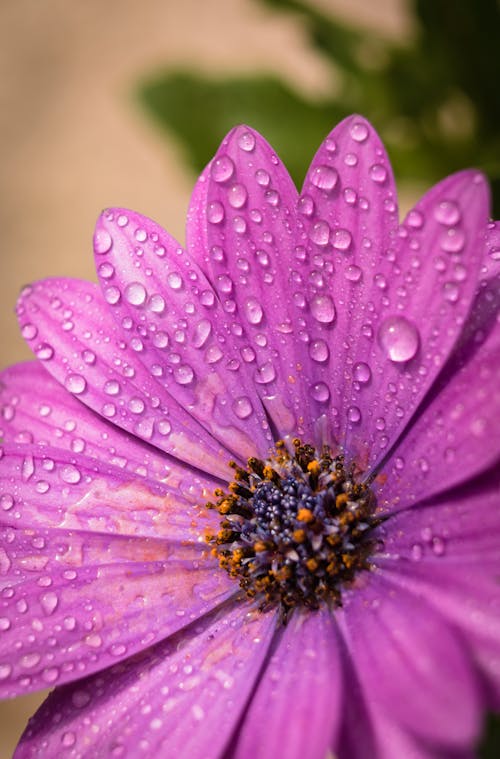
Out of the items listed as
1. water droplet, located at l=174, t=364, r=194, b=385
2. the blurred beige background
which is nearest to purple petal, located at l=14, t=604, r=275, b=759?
water droplet, located at l=174, t=364, r=194, b=385

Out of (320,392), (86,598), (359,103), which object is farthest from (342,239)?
(359,103)

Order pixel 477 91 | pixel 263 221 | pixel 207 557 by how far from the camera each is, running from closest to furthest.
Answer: pixel 263 221
pixel 207 557
pixel 477 91

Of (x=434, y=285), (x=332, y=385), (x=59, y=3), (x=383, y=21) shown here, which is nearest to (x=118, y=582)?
(x=332, y=385)

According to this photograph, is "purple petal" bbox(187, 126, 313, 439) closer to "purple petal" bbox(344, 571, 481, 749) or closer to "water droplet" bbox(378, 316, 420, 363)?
"water droplet" bbox(378, 316, 420, 363)

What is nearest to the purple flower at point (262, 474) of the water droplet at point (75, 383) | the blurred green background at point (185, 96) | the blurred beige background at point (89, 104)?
the water droplet at point (75, 383)

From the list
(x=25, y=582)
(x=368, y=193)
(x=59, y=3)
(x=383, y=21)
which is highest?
(x=383, y=21)

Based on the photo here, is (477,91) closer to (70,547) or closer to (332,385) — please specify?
(332,385)
